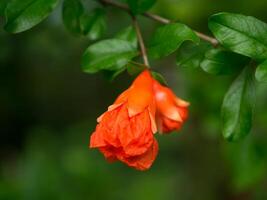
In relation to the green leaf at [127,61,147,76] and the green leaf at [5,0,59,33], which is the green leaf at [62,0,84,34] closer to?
the green leaf at [5,0,59,33]

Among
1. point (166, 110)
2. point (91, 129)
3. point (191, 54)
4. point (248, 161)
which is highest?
point (191, 54)

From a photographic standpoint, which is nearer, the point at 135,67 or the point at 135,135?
the point at 135,135

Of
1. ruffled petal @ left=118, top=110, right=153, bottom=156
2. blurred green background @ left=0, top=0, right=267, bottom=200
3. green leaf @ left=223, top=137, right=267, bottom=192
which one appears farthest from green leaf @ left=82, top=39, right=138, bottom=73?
green leaf @ left=223, top=137, right=267, bottom=192

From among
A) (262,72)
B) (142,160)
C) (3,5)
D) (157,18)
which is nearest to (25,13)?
(3,5)

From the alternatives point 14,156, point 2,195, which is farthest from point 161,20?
point 14,156

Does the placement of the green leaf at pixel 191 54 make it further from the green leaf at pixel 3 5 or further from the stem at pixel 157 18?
the green leaf at pixel 3 5

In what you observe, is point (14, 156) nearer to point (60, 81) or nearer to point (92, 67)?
point (60, 81)

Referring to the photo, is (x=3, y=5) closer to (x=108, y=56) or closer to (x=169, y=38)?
(x=108, y=56)
